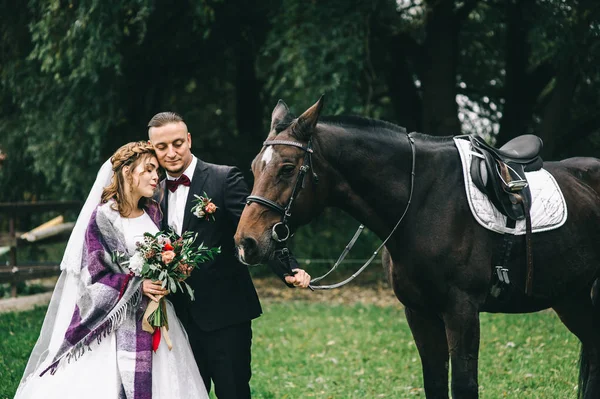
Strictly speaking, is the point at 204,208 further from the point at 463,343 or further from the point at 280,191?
the point at 463,343

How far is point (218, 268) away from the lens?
13.4 ft

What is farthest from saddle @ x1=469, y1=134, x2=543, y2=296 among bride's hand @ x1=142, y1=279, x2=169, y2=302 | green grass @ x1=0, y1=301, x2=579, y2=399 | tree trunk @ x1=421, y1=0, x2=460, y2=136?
tree trunk @ x1=421, y1=0, x2=460, y2=136

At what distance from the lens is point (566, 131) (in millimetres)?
11992

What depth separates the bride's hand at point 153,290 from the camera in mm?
3824

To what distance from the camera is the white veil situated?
4.04 m

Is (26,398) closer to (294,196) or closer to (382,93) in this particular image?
(294,196)

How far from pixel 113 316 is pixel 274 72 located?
9.01 metres

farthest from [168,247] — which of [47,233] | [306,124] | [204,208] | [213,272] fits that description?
[47,233]

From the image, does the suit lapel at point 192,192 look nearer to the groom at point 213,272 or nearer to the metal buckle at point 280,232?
the groom at point 213,272

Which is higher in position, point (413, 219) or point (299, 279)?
point (413, 219)

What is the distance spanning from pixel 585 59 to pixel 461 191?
748 centimetres

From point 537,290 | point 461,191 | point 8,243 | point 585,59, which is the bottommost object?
point 8,243

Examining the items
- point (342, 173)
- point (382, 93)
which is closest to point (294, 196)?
point (342, 173)

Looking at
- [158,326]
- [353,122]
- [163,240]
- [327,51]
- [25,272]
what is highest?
[327,51]
